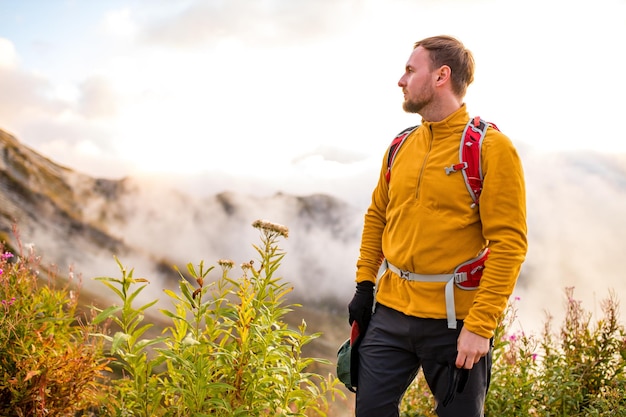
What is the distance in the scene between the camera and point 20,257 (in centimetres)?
366

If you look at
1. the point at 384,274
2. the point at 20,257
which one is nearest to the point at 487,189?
the point at 384,274

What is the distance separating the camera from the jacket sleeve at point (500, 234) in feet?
6.91

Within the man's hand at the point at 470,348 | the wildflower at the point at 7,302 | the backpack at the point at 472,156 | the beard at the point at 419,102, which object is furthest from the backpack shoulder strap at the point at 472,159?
the wildflower at the point at 7,302

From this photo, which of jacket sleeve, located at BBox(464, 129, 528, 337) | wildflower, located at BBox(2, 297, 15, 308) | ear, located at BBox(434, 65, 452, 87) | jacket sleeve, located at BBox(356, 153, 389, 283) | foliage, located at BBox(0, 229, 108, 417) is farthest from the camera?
wildflower, located at BBox(2, 297, 15, 308)

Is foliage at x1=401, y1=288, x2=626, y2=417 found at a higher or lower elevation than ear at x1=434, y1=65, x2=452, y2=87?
lower

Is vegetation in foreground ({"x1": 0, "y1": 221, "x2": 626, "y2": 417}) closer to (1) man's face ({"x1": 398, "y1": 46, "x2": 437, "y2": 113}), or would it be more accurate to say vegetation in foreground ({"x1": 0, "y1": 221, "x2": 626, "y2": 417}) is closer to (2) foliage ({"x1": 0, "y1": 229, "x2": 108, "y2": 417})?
(2) foliage ({"x1": 0, "y1": 229, "x2": 108, "y2": 417})

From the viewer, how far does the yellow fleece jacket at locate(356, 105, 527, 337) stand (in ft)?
6.97

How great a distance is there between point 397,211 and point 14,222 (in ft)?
9.45

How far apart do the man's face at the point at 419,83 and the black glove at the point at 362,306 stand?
888 mm

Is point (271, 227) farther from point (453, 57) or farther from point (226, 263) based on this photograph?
point (453, 57)

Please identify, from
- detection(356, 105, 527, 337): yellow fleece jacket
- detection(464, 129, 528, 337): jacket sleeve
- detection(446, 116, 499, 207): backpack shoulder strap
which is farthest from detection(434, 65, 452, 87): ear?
detection(464, 129, 528, 337): jacket sleeve

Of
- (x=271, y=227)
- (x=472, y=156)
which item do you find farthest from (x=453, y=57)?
(x=271, y=227)

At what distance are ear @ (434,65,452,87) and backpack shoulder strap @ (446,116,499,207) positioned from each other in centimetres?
25

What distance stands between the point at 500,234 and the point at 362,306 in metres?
0.78
